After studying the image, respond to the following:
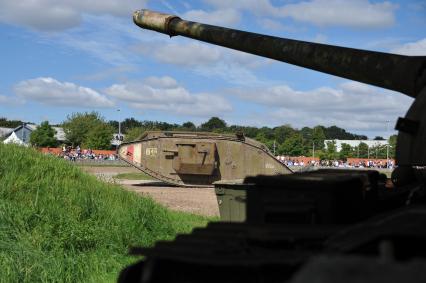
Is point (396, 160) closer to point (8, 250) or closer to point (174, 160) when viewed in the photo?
point (8, 250)

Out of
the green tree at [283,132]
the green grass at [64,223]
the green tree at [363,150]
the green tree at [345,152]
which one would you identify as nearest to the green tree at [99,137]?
the green tree at [283,132]

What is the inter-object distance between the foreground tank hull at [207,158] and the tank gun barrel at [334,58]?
48.6ft

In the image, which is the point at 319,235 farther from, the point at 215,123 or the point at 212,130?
the point at 215,123

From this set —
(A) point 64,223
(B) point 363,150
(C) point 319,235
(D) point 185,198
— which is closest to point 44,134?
(B) point 363,150

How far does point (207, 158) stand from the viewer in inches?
838

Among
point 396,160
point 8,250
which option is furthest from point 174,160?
point 396,160

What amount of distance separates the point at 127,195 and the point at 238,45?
5649 mm

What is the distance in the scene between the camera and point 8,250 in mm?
6875

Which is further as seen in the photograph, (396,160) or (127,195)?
(127,195)

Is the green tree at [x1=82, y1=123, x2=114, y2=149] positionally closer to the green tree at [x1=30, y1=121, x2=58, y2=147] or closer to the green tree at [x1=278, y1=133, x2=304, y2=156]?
the green tree at [x1=30, y1=121, x2=58, y2=147]

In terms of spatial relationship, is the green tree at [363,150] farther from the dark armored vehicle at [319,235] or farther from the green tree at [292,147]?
the dark armored vehicle at [319,235]

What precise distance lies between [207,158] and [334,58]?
16.5 meters

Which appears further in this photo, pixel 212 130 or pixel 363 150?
pixel 363 150

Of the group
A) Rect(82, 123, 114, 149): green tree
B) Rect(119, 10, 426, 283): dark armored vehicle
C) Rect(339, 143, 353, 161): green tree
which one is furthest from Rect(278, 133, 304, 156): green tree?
Rect(119, 10, 426, 283): dark armored vehicle
